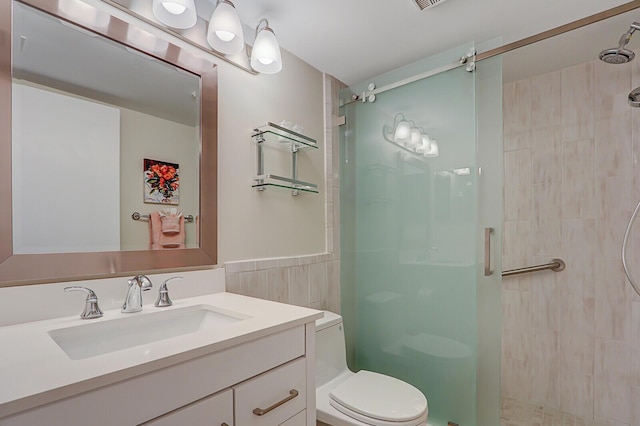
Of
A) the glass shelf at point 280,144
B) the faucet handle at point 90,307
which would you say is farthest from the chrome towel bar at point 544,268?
the faucet handle at point 90,307

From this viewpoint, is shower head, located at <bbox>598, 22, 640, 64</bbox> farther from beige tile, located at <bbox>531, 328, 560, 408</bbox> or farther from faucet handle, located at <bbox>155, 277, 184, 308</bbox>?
faucet handle, located at <bbox>155, 277, 184, 308</bbox>

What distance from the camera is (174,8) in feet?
4.09

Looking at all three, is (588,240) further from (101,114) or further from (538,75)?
(101,114)

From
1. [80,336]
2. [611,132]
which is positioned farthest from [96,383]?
[611,132]

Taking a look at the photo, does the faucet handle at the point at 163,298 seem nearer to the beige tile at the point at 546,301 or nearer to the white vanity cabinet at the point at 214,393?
the white vanity cabinet at the point at 214,393

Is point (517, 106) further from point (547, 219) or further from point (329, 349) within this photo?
point (329, 349)

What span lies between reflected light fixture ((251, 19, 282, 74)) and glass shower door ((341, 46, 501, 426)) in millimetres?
802

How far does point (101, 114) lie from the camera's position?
1174mm

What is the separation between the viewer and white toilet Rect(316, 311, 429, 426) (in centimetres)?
141

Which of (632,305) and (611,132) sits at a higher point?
(611,132)

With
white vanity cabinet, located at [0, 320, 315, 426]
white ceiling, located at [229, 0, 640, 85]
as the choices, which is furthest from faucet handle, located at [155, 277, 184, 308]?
white ceiling, located at [229, 0, 640, 85]

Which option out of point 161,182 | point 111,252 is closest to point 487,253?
point 161,182

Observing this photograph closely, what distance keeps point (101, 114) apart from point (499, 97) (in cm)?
175

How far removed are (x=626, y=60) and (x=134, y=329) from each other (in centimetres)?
256
